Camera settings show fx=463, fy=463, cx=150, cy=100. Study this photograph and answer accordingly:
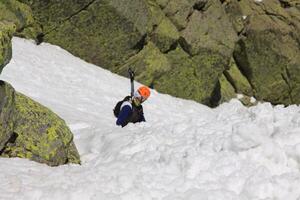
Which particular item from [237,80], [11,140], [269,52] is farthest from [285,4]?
[11,140]

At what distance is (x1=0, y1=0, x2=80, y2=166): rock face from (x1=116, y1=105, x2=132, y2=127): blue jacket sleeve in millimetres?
3121

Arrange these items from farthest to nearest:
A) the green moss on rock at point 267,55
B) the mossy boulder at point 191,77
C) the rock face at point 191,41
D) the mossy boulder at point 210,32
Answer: the green moss on rock at point 267,55 < the mossy boulder at point 210,32 < the mossy boulder at point 191,77 < the rock face at point 191,41

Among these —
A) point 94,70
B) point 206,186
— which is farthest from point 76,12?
point 206,186

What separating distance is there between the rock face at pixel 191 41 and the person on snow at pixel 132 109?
1586 cm

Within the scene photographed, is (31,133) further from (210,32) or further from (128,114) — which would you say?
(210,32)

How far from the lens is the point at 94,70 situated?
2838cm

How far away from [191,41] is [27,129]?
85.6 feet

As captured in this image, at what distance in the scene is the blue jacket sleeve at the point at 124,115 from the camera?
1320 cm

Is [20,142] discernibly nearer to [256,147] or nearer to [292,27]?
[256,147]

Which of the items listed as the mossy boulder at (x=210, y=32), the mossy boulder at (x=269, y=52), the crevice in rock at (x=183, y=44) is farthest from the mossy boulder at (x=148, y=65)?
the mossy boulder at (x=269, y=52)

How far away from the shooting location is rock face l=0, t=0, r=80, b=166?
29.1 feet

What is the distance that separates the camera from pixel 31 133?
371 inches

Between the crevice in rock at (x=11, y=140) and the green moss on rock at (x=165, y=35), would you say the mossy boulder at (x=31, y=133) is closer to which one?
the crevice in rock at (x=11, y=140)

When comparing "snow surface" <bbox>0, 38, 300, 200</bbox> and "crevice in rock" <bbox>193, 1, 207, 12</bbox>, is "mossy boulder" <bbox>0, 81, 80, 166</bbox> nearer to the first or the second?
"snow surface" <bbox>0, 38, 300, 200</bbox>
